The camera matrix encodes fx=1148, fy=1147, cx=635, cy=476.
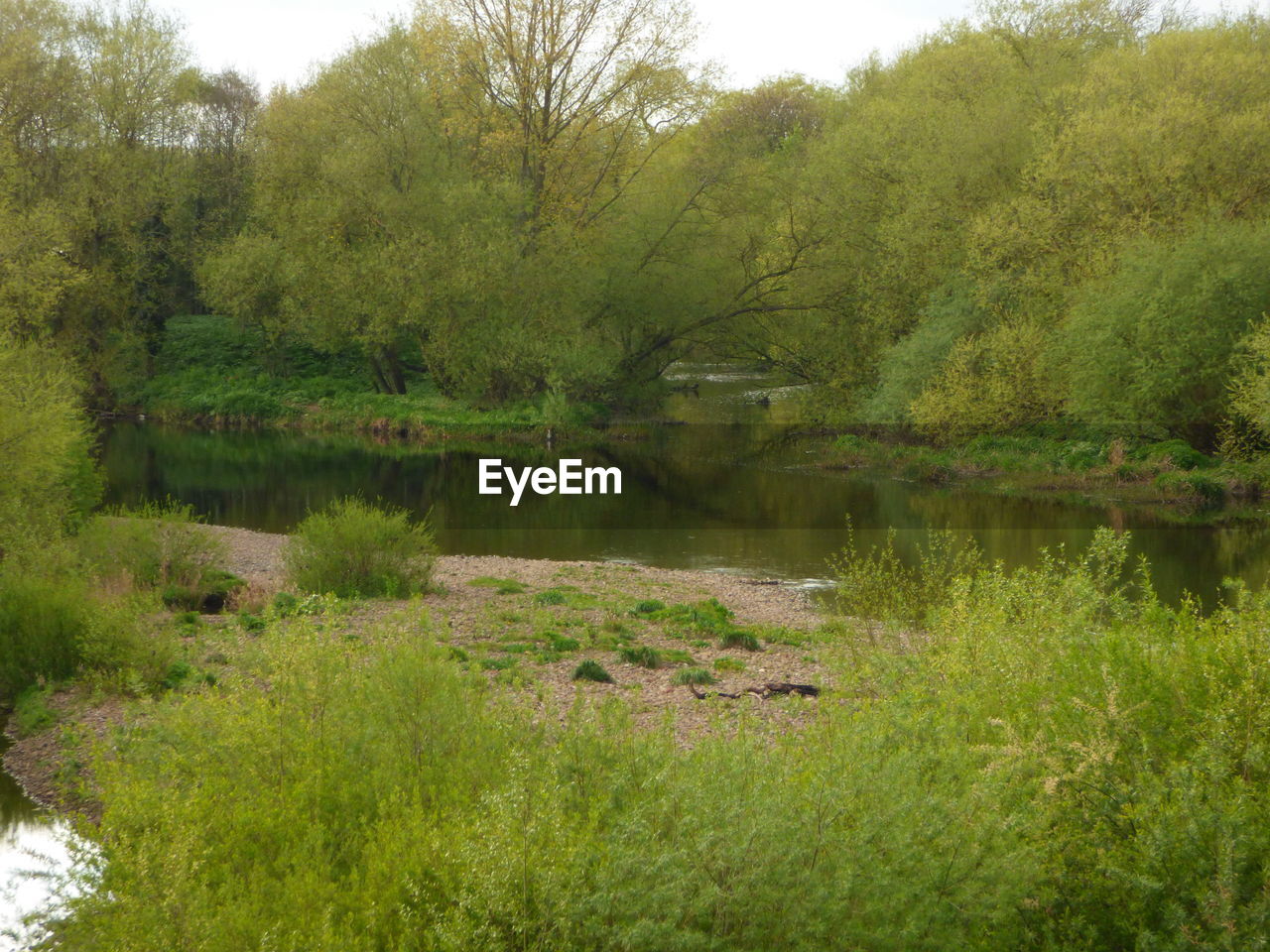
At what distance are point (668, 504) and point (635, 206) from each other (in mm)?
16199

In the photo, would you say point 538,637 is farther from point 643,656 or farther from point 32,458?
point 32,458

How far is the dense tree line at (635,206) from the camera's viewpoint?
29.1 m

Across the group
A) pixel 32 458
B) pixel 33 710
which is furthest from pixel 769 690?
pixel 32 458

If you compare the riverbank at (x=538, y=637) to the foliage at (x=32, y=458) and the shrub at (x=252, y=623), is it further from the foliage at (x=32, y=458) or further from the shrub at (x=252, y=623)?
the foliage at (x=32, y=458)

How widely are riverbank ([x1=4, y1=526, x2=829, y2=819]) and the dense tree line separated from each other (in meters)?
15.1

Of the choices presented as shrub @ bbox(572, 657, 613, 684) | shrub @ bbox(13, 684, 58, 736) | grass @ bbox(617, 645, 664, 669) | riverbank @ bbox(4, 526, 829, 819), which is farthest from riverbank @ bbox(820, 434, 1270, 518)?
shrub @ bbox(13, 684, 58, 736)

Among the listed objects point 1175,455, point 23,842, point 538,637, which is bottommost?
point 23,842

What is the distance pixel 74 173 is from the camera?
3962 centimetres

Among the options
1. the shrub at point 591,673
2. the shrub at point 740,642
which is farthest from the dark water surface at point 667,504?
the shrub at point 591,673

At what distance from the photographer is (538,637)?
13.7 metres

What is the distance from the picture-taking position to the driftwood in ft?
36.9

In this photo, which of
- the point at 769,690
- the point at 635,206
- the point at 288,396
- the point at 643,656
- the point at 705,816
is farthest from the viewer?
the point at 288,396

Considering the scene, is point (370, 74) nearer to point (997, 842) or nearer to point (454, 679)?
point (454, 679)

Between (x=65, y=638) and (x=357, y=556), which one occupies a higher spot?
(x=357, y=556)
